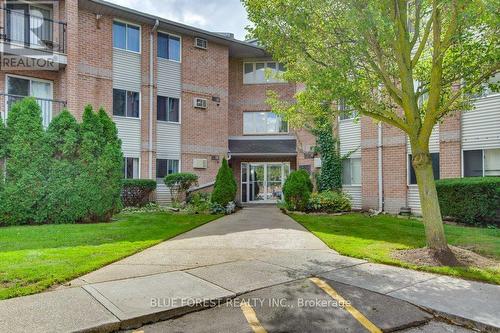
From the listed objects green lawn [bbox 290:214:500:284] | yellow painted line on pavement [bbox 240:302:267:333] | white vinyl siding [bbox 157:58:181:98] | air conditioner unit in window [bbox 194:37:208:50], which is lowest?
green lawn [bbox 290:214:500:284]

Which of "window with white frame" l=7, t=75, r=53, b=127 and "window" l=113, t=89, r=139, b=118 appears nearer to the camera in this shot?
"window with white frame" l=7, t=75, r=53, b=127

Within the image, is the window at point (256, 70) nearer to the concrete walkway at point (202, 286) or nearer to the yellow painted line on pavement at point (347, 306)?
the concrete walkway at point (202, 286)

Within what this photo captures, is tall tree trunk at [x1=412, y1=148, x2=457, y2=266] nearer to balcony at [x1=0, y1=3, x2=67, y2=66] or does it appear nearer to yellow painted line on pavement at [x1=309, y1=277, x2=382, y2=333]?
yellow painted line on pavement at [x1=309, y1=277, x2=382, y2=333]

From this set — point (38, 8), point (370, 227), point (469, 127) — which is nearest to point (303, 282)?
point (370, 227)

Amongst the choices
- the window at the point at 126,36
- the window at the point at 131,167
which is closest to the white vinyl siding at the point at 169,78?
the window at the point at 126,36

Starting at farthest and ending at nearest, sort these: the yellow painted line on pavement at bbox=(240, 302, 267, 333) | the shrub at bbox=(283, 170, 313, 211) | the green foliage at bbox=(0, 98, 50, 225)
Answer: the shrub at bbox=(283, 170, 313, 211)
the green foliage at bbox=(0, 98, 50, 225)
the yellow painted line on pavement at bbox=(240, 302, 267, 333)

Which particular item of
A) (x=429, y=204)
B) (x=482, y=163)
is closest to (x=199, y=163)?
(x=482, y=163)

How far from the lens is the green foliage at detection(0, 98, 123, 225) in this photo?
10.4 m

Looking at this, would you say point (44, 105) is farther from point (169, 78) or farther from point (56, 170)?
point (169, 78)

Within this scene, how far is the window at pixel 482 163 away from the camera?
39.7ft

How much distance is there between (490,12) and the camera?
5.20 metres

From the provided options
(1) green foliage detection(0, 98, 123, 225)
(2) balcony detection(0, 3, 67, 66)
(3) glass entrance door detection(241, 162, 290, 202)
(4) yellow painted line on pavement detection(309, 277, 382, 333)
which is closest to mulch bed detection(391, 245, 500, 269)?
(4) yellow painted line on pavement detection(309, 277, 382, 333)

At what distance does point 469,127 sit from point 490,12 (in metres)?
8.78

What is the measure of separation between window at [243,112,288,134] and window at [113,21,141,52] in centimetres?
731
